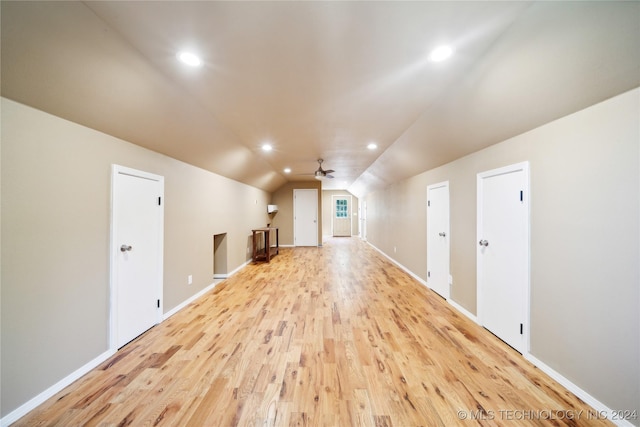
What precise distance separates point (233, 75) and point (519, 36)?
2.03 m

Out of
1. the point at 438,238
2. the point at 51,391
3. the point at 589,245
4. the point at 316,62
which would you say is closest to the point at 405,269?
the point at 438,238

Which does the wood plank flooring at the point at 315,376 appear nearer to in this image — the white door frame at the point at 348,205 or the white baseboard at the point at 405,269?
the white baseboard at the point at 405,269

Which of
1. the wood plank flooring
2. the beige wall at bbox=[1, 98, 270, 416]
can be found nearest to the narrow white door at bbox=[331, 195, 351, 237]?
the wood plank flooring

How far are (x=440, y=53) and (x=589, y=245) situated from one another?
173 cm

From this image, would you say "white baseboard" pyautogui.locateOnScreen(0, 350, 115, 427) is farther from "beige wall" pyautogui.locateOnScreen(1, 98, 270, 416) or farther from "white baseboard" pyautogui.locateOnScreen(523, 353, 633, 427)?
"white baseboard" pyautogui.locateOnScreen(523, 353, 633, 427)

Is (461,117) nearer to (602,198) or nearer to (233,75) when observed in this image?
(602,198)

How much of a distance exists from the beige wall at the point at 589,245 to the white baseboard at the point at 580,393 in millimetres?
34

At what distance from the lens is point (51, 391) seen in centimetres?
160

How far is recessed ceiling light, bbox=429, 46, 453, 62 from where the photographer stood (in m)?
1.52

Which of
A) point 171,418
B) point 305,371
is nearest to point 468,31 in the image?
point 305,371

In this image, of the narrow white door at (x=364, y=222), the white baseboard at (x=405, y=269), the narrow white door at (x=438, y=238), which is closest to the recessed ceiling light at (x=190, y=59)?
the narrow white door at (x=438, y=238)

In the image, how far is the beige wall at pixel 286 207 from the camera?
327 inches

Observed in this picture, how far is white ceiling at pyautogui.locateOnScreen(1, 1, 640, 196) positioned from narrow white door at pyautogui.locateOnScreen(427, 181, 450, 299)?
112 centimetres

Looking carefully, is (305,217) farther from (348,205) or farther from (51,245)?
(51,245)
